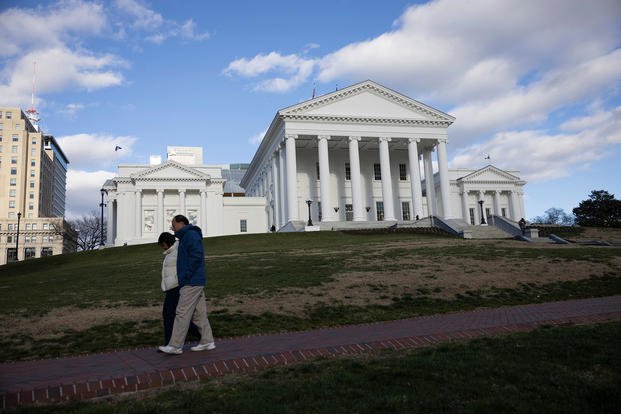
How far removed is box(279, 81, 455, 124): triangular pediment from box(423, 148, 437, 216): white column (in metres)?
5.54

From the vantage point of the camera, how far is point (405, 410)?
4.49 meters

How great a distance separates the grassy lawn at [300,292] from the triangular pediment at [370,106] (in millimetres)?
31186

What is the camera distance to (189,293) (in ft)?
25.0

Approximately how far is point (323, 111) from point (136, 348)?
46.0 meters

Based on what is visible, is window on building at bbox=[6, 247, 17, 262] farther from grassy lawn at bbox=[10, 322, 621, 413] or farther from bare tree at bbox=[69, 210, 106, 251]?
grassy lawn at bbox=[10, 322, 621, 413]

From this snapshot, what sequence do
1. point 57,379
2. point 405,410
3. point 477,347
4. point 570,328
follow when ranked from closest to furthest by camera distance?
point 405,410
point 57,379
point 477,347
point 570,328

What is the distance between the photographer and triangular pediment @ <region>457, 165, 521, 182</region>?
69.9 meters

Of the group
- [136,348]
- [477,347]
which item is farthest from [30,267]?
[477,347]

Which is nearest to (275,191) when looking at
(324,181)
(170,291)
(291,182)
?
(291,182)

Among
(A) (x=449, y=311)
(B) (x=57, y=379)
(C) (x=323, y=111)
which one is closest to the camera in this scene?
(B) (x=57, y=379)

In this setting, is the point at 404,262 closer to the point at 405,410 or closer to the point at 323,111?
the point at 405,410

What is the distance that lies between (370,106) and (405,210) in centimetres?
1524

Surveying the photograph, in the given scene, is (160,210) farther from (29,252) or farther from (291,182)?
(29,252)

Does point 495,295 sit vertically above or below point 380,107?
below
